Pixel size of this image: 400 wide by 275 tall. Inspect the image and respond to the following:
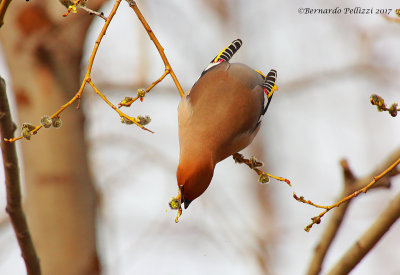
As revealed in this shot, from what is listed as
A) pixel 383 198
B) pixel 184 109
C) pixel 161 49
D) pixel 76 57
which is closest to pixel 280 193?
pixel 383 198

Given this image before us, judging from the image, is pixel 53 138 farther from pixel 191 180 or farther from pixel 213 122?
pixel 191 180

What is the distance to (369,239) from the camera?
2801mm

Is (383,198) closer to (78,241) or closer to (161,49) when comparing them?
(78,241)

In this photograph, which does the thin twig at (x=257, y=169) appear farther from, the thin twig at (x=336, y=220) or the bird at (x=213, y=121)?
the thin twig at (x=336, y=220)

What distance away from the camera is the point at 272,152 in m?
12.1

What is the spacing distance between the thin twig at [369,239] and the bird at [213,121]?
0.71 meters

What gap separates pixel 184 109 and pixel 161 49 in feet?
2.59

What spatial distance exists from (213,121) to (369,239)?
2.95 ft

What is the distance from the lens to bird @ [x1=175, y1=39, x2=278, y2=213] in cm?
277

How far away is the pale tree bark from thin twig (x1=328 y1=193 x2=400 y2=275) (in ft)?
6.16

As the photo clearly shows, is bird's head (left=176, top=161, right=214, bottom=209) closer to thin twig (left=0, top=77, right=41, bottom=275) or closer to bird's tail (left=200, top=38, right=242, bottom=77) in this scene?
thin twig (left=0, top=77, right=41, bottom=275)

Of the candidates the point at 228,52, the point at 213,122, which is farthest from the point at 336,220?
the point at 228,52

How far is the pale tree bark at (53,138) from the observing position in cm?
409

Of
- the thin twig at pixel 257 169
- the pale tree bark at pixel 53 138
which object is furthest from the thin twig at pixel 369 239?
the pale tree bark at pixel 53 138
